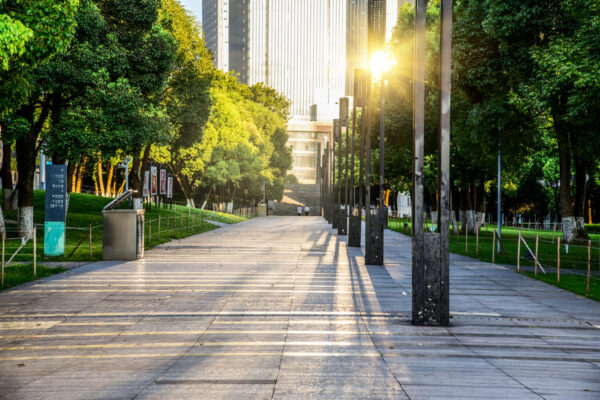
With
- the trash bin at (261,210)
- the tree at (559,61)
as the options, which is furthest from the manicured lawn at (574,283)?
the trash bin at (261,210)

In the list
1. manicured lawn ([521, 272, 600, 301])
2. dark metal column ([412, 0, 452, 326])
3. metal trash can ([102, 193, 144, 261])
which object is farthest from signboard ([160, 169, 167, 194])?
dark metal column ([412, 0, 452, 326])

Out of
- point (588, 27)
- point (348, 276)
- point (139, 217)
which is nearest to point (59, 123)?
point (139, 217)

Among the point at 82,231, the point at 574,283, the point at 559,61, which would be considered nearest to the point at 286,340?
the point at 574,283

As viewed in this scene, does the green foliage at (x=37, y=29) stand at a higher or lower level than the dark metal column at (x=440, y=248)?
higher

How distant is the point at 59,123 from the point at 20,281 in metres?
14.5

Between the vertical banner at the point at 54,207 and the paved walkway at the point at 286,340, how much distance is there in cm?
468

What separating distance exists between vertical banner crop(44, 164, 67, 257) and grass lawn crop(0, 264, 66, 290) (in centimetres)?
244

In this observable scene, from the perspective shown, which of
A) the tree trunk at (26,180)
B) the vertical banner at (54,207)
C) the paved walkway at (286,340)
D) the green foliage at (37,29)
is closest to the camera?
the paved walkway at (286,340)

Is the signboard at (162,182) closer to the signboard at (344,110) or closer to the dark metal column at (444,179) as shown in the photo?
the signboard at (344,110)

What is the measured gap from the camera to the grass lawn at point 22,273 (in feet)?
45.4

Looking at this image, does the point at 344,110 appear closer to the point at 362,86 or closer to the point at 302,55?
the point at 362,86

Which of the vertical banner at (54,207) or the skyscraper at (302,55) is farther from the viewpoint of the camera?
the skyscraper at (302,55)

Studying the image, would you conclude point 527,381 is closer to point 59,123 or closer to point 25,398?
point 25,398

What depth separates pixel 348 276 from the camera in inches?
629
